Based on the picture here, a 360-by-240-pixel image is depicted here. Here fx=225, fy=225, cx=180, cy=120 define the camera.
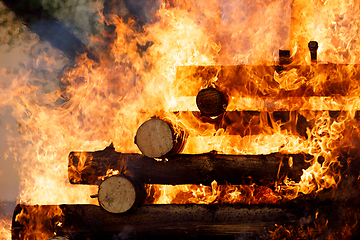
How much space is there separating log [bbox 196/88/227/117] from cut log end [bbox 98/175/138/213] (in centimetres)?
115

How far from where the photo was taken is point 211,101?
2.50 metres

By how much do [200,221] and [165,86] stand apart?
7.58 ft

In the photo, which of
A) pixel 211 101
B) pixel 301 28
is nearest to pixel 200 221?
pixel 211 101

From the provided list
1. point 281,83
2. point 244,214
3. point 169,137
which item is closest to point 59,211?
point 169,137

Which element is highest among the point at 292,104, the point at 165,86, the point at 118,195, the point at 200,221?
the point at 165,86

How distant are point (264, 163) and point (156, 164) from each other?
1209 mm

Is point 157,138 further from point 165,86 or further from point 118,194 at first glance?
point 165,86

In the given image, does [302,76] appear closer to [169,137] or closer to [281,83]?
[281,83]

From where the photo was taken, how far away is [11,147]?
4250mm

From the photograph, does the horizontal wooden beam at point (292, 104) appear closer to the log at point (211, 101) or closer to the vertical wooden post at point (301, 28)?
the vertical wooden post at point (301, 28)

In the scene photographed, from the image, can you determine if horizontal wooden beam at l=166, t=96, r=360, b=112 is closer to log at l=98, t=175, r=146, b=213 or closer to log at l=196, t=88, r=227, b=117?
log at l=196, t=88, r=227, b=117

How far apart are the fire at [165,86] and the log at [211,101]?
278 mm

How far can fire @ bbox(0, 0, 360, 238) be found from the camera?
300cm

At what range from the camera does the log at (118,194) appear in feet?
7.82
